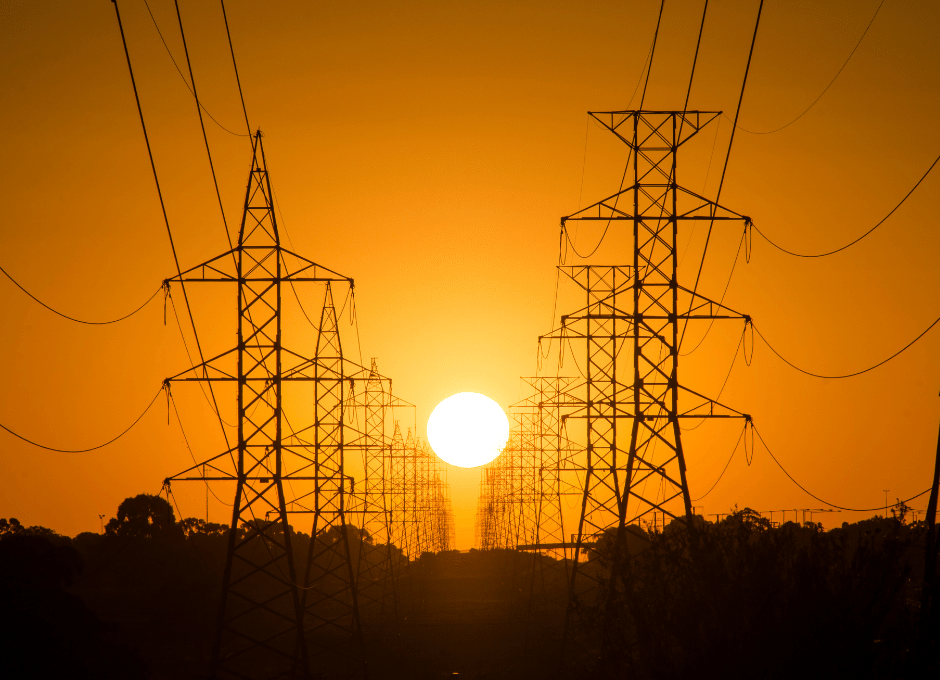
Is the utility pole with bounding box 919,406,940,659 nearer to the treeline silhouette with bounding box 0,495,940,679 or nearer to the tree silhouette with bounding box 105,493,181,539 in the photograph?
the treeline silhouette with bounding box 0,495,940,679

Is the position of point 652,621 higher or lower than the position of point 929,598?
higher

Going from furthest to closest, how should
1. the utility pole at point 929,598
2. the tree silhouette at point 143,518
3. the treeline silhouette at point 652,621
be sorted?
1. the tree silhouette at point 143,518
2. the treeline silhouette at point 652,621
3. the utility pole at point 929,598

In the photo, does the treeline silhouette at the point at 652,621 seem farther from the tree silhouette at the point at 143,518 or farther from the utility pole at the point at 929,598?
the tree silhouette at the point at 143,518

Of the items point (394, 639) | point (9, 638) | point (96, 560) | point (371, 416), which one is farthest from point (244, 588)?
point (9, 638)

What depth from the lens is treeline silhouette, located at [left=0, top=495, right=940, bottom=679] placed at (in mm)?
Answer: 19625

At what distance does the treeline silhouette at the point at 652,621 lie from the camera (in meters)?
19.6

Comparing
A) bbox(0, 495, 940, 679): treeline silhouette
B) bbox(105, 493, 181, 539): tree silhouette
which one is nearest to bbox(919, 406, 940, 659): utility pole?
bbox(0, 495, 940, 679): treeline silhouette

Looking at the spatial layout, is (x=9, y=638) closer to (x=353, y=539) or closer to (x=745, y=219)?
(x=745, y=219)

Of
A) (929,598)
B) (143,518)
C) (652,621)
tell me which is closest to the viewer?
(929,598)

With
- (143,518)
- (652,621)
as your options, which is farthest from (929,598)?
(143,518)

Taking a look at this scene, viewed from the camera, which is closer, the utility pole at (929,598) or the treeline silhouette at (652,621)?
the utility pole at (929,598)

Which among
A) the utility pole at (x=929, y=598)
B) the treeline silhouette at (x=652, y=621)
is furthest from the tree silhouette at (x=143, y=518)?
the utility pole at (x=929, y=598)

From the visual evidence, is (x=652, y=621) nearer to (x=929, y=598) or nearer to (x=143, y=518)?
(x=929, y=598)

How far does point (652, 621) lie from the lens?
22484mm
